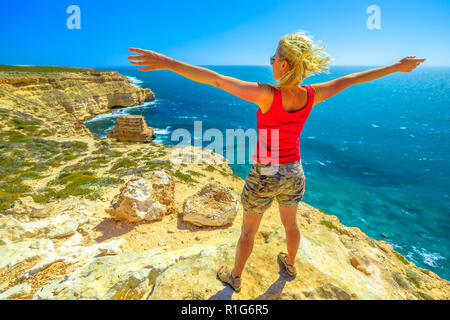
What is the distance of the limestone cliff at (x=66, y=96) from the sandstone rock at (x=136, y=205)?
2228 centimetres

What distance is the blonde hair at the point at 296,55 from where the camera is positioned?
67.5 inches

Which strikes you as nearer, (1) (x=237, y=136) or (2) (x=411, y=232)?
(2) (x=411, y=232)

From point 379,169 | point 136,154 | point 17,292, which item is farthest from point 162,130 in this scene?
point 17,292

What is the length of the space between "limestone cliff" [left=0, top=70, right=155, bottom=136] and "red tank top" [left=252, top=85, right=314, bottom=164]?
27869mm

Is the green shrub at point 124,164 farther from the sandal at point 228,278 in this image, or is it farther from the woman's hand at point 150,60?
the woman's hand at point 150,60

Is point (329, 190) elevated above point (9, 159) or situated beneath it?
situated beneath

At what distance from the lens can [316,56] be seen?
1.86 m

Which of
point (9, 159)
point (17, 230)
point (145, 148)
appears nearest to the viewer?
point (17, 230)

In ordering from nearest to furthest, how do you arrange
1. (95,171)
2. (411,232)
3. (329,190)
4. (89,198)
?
(89,198) → (95,171) → (411,232) → (329,190)

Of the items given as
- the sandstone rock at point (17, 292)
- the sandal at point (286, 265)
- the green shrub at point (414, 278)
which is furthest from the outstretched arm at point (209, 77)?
the green shrub at point (414, 278)
